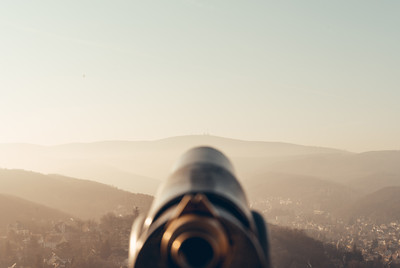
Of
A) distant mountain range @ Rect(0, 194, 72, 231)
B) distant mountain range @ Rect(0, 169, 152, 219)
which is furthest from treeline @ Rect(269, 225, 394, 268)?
distant mountain range @ Rect(0, 194, 72, 231)

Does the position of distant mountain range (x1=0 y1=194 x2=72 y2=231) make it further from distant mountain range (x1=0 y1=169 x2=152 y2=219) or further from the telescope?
the telescope

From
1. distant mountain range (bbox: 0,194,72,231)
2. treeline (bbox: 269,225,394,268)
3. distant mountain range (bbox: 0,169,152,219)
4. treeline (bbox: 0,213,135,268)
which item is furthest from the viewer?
distant mountain range (bbox: 0,169,152,219)

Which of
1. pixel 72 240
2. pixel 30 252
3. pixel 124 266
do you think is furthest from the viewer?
pixel 72 240

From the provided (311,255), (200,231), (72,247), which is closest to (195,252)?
(200,231)

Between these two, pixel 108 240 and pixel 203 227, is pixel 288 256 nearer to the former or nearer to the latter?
pixel 108 240

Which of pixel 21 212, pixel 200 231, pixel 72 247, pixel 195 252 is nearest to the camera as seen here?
pixel 200 231

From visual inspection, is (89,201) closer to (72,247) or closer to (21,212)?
(21,212)

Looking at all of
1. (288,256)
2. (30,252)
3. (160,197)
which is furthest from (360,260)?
(160,197)
